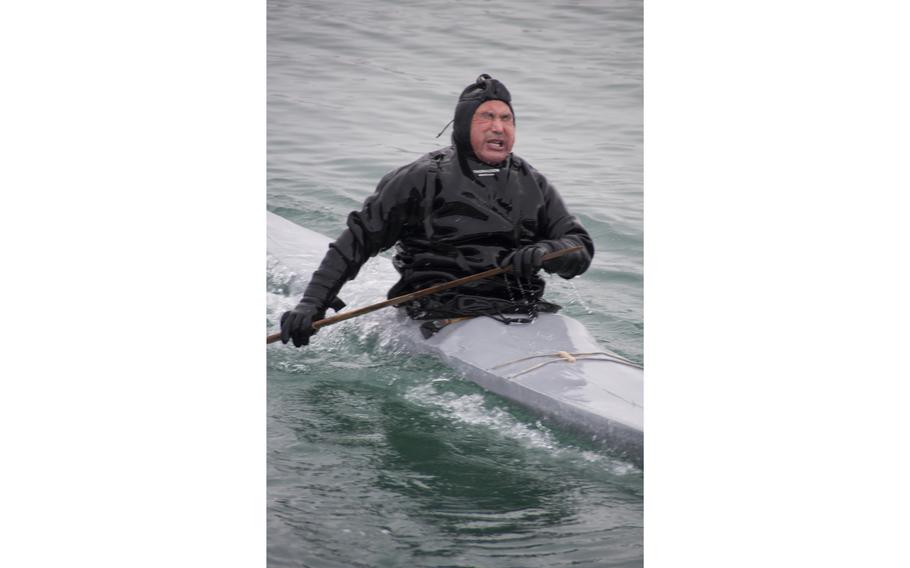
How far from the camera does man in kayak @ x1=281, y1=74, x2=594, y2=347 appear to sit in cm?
421

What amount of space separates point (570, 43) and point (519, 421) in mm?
1409

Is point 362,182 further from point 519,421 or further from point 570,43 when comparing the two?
point 519,421

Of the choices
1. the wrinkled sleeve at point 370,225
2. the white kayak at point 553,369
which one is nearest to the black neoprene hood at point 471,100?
the wrinkled sleeve at point 370,225

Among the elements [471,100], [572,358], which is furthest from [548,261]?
[471,100]

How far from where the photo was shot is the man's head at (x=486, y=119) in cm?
419

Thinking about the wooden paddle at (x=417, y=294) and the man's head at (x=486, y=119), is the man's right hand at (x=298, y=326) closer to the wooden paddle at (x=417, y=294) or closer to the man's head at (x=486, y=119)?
the wooden paddle at (x=417, y=294)

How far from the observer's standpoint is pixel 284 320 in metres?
4.18

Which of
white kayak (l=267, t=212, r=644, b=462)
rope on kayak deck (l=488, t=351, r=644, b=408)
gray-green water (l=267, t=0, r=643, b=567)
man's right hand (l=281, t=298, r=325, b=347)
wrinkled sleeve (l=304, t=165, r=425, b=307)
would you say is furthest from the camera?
wrinkled sleeve (l=304, t=165, r=425, b=307)

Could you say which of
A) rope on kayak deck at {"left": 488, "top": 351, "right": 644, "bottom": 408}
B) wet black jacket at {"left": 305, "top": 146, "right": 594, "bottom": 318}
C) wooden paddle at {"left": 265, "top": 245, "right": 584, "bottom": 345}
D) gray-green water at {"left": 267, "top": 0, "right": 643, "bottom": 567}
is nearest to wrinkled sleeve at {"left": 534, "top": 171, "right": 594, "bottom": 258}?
wet black jacket at {"left": 305, "top": 146, "right": 594, "bottom": 318}

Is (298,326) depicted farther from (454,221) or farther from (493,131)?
(493,131)

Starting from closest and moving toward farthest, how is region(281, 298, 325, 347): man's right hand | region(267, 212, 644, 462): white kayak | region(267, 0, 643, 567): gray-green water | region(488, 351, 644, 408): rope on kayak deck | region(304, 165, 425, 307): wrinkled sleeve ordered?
region(267, 0, 643, 567): gray-green water → region(267, 212, 644, 462): white kayak → region(488, 351, 644, 408): rope on kayak deck → region(281, 298, 325, 347): man's right hand → region(304, 165, 425, 307): wrinkled sleeve

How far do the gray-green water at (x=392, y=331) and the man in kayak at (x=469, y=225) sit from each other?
10.6 inches

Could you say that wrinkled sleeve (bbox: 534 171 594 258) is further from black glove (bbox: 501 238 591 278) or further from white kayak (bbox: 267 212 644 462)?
white kayak (bbox: 267 212 644 462)

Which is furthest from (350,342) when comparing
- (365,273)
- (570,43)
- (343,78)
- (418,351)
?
(570,43)
